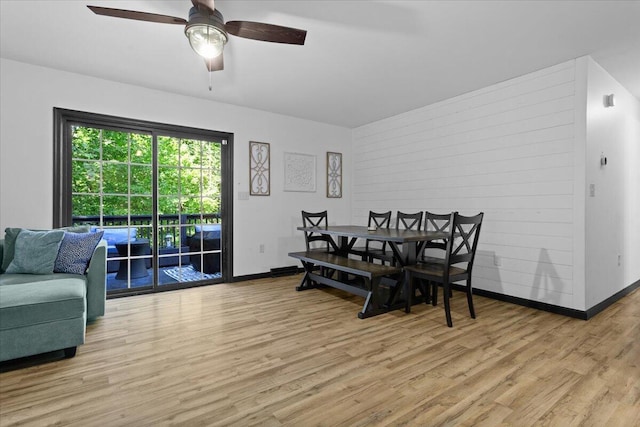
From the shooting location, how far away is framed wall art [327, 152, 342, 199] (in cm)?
562

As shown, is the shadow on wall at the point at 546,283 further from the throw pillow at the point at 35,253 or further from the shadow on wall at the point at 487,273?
the throw pillow at the point at 35,253

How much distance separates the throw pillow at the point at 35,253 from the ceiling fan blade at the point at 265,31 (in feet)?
7.97

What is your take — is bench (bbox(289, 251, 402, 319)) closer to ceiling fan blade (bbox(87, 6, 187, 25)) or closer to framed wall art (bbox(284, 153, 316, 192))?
framed wall art (bbox(284, 153, 316, 192))

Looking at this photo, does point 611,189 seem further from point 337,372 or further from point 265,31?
point 265,31

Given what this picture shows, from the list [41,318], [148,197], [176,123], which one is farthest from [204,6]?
[148,197]

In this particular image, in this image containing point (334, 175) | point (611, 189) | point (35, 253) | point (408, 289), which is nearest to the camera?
point (35, 253)

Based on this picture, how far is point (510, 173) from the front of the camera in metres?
3.61

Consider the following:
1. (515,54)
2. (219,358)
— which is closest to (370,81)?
(515,54)

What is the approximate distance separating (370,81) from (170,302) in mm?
3470

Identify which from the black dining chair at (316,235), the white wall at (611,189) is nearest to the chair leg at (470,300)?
the white wall at (611,189)

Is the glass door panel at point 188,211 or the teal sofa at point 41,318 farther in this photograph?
the glass door panel at point 188,211

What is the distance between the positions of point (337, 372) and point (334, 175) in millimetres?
4047

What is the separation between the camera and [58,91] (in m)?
3.45

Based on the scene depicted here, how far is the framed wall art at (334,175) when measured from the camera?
221 inches
